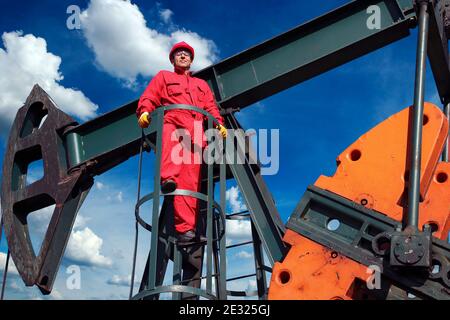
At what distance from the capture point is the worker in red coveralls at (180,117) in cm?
480

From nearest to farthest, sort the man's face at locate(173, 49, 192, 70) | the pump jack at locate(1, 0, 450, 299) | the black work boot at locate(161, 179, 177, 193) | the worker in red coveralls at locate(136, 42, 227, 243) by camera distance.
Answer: the pump jack at locate(1, 0, 450, 299) → the black work boot at locate(161, 179, 177, 193) → the worker in red coveralls at locate(136, 42, 227, 243) → the man's face at locate(173, 49, 192, 70)

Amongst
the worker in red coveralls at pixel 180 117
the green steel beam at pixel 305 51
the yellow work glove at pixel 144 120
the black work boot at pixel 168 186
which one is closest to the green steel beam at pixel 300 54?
the green steel beam at pixel 305 51

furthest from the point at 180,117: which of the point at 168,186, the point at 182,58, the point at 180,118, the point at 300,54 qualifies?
the point at 300,54

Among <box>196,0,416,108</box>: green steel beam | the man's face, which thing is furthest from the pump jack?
the man's face

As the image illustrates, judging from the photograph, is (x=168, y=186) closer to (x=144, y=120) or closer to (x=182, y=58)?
(x=144, y=120)

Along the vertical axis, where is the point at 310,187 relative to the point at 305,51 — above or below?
below

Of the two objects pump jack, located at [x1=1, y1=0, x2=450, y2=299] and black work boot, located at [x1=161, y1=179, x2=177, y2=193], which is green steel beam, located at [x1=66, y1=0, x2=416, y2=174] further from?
black work boot, located at [x1=161, y1=179, x2=177, y2=193]

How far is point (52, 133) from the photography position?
288 inches

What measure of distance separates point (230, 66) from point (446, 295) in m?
3.55

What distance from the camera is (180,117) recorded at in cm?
507

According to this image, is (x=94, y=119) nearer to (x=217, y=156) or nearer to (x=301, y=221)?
(x=217, y=156)

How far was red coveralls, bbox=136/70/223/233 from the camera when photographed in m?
4.80

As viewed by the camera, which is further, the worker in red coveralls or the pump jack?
the worker in red coveralls
